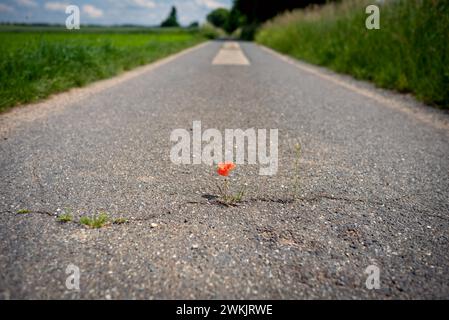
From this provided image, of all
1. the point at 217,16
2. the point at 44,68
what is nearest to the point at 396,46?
the point at 44,68

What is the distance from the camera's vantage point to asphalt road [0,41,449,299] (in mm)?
1411

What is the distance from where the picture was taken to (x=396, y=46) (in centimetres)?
634

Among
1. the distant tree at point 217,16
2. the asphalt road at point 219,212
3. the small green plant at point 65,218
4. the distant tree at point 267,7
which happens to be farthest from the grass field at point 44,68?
the distant tree at point 217,16

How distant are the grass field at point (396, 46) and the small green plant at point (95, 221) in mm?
4768

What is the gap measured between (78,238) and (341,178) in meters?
1.78

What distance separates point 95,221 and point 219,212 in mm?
683

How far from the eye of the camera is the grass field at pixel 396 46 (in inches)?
197

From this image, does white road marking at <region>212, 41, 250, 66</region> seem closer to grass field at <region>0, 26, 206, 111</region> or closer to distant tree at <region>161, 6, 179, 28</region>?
grass field at <region>0, 26, 206, 111</region>

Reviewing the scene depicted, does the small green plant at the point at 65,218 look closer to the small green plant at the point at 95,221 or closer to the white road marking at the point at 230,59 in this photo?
the small green plant at the point at 95,221

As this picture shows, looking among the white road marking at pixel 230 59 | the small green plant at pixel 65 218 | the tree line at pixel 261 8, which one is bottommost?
the small green plant at pixel 65 218

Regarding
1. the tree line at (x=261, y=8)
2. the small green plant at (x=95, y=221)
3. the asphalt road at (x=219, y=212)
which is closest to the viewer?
the asphalt road at (x=219, y=212)

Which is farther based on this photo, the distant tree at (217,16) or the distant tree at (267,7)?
the distant tree at (217,16)

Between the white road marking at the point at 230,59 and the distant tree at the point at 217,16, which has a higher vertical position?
the distant tree at the point at 217,16
